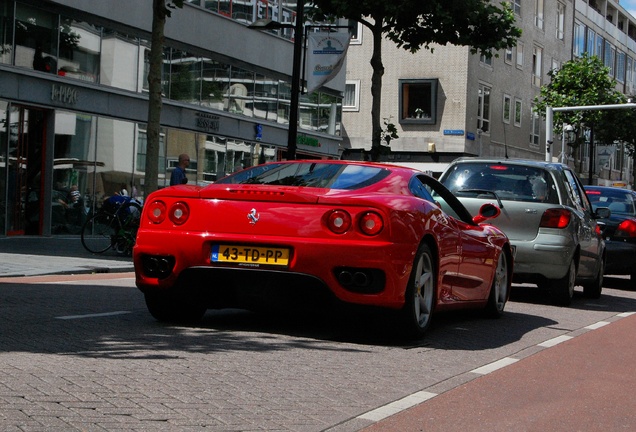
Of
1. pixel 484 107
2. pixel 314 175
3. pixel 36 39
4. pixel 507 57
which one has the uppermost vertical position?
pixel 507 57

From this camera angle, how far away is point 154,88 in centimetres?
1902

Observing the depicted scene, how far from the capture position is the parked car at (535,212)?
12617 mm

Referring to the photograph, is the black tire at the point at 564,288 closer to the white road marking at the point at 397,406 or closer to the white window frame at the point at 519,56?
the white road marking at the point at 397,406

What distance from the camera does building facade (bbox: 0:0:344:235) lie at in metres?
23.5

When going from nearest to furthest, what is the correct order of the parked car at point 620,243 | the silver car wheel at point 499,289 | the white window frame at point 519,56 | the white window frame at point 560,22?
the silver car wheel at point 499,289 < the parked car at point 620,243 < the white window frame at point 519,56 < the white window frame at point 560,22

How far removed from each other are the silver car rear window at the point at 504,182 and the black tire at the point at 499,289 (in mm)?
2050


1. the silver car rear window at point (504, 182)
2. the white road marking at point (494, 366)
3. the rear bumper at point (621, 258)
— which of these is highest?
the silver car rear window at point (504, 182)

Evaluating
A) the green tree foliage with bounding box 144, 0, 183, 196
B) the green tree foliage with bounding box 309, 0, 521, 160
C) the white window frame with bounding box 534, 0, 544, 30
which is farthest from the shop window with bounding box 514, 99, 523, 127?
the green tree foliage with bounding box 144, 0, 183, 196

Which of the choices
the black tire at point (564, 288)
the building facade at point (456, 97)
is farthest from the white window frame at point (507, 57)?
the black tire at point (564, 288)

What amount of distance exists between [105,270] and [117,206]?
422 centimetres

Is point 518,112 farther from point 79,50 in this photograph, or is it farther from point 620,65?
point 79,50

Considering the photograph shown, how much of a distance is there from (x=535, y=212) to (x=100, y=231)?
8962 mm

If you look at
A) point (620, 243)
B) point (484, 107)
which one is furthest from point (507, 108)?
point (620, 243)

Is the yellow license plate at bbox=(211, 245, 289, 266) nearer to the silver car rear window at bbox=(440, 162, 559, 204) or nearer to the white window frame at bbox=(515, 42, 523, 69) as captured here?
the silver car rear window at bbox=(440, 162, 559, 204)
